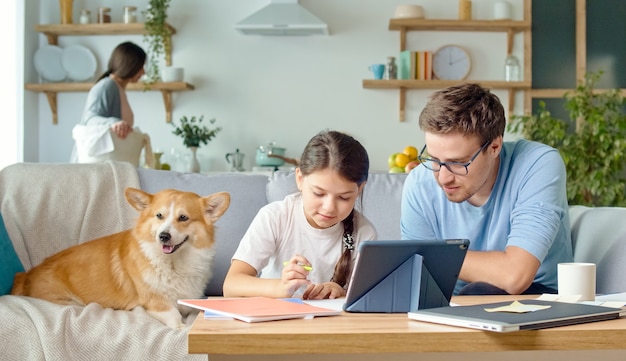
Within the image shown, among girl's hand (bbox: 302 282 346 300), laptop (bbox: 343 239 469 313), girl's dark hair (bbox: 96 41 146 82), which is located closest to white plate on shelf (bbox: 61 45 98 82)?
girl's dark hair (bbox: 96 41 146 82)

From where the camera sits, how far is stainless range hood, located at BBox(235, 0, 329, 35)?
562 cm

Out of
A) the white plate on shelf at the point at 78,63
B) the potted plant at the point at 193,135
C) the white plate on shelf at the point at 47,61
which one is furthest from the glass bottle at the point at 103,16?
the potted plant at the point at 193,135

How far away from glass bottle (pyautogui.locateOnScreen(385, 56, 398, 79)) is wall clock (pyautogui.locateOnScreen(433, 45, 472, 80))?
0.31 metres

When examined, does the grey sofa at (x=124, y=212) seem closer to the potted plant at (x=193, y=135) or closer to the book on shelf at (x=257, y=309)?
the book on shelf at (x=257, y=309)

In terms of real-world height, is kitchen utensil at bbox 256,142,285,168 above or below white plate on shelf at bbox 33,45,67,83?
below

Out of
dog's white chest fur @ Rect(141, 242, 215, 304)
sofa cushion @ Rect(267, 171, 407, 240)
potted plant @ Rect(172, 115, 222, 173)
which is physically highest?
potted plant @ Rect(172, 115, 222, 173)

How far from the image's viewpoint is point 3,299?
2.28m

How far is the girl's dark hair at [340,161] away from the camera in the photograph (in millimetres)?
1889

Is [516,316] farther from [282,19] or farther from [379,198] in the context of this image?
[282,19]

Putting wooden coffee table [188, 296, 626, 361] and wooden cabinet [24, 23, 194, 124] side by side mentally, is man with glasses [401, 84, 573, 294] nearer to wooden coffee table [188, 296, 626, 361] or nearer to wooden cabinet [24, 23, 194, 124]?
wooden coffee table [188, 296, 626, 361]

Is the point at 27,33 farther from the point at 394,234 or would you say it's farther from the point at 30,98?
the point at 394,234

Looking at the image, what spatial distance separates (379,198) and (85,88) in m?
3.73

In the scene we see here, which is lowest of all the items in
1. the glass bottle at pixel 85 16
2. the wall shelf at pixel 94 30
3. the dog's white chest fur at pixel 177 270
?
the dog's white chest fur at pixel 177 270

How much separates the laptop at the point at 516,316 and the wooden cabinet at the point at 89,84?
472 cm
